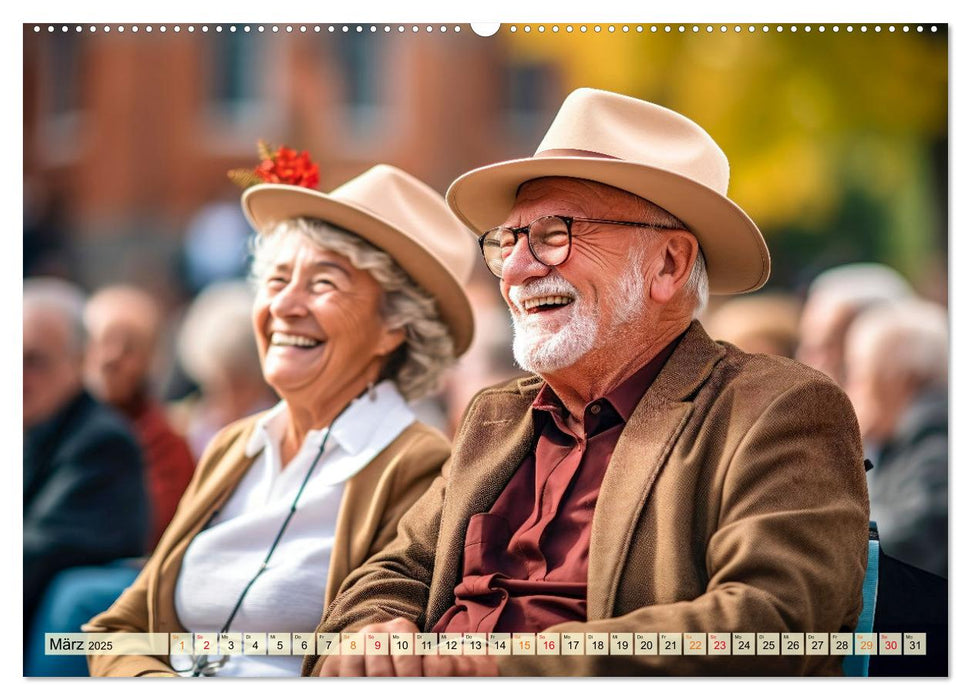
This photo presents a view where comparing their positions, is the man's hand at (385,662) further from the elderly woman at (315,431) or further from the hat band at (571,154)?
the hat band at (571,154)

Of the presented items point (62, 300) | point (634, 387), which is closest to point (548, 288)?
point (634, 387)

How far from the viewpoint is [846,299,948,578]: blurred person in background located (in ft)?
13.3

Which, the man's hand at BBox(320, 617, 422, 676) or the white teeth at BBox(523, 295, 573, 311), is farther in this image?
the white teeth at BBox(523, 295, 573, 311)

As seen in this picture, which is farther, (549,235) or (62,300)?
(62,300)

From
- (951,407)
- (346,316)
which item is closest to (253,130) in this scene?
(346,316)

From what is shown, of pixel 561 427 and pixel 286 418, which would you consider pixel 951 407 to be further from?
pixel 286 418

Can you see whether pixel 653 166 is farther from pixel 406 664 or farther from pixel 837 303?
pixel 406 664

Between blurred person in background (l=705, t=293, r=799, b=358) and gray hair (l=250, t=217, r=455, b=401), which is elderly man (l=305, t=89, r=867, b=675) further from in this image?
gray hair (l=250, t=217, r=455, b=401)

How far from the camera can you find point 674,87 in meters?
4.18

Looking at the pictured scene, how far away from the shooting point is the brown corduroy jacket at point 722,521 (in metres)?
3.19

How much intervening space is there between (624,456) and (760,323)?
1105mm

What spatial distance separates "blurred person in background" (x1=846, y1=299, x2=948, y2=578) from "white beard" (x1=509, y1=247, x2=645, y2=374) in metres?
1.03

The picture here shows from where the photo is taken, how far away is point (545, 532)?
359 cm

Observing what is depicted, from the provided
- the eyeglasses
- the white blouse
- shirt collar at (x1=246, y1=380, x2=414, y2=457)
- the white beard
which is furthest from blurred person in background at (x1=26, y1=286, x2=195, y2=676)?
the white beard
